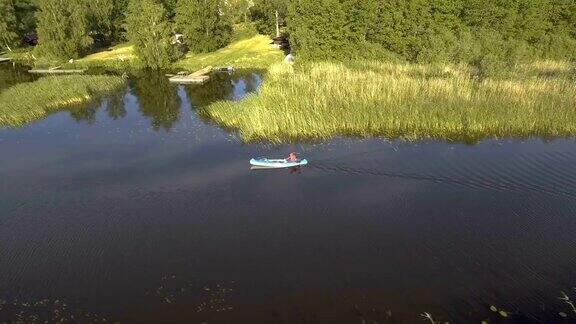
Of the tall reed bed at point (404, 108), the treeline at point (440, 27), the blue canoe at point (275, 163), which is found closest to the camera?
the blue canoe at point (275, 163)

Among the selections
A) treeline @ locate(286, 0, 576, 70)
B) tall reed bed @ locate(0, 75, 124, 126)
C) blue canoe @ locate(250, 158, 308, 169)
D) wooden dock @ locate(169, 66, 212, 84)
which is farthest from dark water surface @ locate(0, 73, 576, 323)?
treeline @ locate(286, 0, 576, 70)

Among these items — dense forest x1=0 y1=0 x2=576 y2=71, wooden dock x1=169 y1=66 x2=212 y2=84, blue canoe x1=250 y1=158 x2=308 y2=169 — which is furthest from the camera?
wooden dock x1=169 y1=66 x2=212 y2=84

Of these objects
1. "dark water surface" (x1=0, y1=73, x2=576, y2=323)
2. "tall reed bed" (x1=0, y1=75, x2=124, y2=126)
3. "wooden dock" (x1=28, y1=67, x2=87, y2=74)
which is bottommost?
"dark water surface" (x1=0, y1=73, x2=576, y2=323)

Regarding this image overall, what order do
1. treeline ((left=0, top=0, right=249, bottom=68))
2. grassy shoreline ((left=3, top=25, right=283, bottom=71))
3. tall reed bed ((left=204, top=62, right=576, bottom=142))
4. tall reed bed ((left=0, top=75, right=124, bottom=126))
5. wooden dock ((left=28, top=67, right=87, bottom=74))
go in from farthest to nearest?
treeline ((left=0, top=0, right=249, bottom=68))
grassy shoreline ((left=3, top=25, right=283, bottom=71))
wooden dock ((left=28, top=67, right=87, bottom=74))
tall reed bed ((left=0, top=75, right=124, bottom=126))
tall reed bed ((left=204, top=62, right=576, bottom=142))

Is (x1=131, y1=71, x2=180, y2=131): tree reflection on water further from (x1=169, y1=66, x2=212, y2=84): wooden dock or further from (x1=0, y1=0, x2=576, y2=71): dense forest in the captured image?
(x1=0, y1=0, x2=576, y2=71): dense forest


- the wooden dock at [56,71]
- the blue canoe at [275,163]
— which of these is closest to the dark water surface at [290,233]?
the blue canoe at [275,163]

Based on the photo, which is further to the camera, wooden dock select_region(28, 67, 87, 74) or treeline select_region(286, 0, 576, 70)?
wooden dock select_region(28, 67, 87, 74)

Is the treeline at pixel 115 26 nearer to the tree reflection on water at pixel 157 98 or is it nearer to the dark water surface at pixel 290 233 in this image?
the tree reflection on water at pixel 157 98

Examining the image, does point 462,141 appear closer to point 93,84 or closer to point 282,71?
point 282,71
